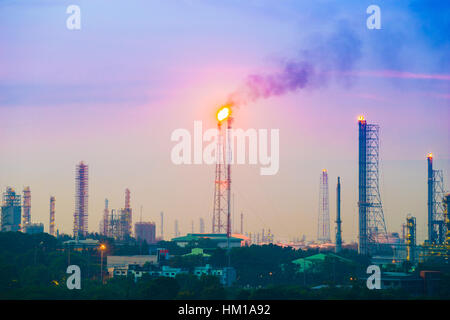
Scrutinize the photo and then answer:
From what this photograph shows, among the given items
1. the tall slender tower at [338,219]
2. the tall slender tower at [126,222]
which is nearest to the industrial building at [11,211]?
the tall slender tower at [126,222]

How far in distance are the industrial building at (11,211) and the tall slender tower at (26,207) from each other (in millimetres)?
2625

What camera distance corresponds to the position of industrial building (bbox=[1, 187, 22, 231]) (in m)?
122

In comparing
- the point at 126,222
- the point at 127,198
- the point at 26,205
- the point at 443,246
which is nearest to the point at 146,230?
the point at 127,198

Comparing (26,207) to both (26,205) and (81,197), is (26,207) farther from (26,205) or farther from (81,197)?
(81,197)

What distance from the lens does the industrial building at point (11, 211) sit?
122188mm

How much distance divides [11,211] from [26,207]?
5.29 metres

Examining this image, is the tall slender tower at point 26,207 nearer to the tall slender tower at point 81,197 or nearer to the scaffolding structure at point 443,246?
the tall slender tower at point 81,197

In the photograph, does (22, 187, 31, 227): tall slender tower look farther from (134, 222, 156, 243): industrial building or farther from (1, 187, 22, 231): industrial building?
(134, 222, 156, 243): industrial building

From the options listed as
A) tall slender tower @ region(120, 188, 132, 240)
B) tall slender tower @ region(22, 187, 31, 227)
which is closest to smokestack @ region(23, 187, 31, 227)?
tall slender tower @ region(22, 187, 31, 227)

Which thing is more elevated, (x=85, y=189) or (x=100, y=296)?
(x=85, y=189)
